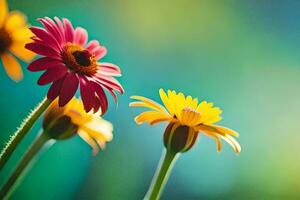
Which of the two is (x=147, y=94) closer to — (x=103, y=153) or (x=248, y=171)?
(x=103, y=153)

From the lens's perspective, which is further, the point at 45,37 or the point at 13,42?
the point at 13,42

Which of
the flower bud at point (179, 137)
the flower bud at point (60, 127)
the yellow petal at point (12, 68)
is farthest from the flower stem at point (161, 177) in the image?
the yellow petal at point (12, 68)

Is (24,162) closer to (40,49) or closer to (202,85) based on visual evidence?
(40,49)

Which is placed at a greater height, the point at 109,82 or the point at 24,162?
the point at 109,82

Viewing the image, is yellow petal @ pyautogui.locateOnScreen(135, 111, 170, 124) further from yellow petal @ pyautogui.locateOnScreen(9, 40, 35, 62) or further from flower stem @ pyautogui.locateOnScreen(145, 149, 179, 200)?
yellow petal @ pyautogui.locateOnScreen(9, 40, 35, 62)

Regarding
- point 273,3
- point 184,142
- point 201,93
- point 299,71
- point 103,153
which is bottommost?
point 184,142

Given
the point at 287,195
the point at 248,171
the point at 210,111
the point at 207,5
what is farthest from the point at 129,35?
the point at 210,111

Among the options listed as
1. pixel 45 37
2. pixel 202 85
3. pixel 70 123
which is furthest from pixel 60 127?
pixel 202 85
